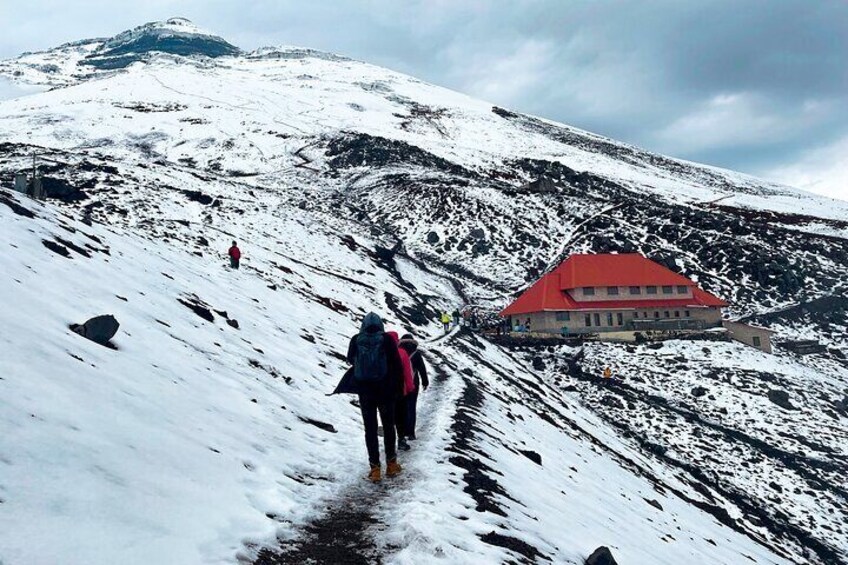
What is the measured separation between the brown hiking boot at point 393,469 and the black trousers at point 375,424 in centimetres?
7

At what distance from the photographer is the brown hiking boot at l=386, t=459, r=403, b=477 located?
847 cm

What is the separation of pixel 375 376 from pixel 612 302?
46.4m

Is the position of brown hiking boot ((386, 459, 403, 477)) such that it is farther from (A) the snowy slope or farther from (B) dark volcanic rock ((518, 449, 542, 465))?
(B) dark volcanic rock ((518, 449, 542, 465))

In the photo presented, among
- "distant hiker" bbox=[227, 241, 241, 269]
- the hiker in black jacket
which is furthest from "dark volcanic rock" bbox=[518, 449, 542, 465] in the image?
"distant hiker" bbox=[227, 241, 241, 269]

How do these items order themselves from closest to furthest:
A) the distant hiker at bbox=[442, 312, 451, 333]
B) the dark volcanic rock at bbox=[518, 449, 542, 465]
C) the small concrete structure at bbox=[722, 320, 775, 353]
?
the dark volcanic rock at bbox=[518, 449, 542, 465]
the distant hiker at bbox=[442, 312, 451, 333]
the small concrete structure at bbox=[722, 320, 775, 353]

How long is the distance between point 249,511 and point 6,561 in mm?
2614

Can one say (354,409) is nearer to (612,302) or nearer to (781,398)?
(781,398)

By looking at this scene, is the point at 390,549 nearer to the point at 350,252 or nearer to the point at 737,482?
the point at 737,482

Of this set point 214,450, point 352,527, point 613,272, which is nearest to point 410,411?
point 214,450

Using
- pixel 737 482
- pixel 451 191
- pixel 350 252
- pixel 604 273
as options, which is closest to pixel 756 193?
pixel 451 191

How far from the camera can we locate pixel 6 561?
12.4 feet

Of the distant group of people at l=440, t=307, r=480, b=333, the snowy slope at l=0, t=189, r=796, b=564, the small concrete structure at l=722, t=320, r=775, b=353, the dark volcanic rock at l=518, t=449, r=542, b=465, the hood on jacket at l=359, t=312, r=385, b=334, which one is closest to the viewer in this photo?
the snowy slope at l=0, t=189, r=796, b=564

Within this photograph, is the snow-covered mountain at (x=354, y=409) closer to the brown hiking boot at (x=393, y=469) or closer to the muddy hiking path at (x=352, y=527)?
the muddy hiking path at (x=352, y=527)

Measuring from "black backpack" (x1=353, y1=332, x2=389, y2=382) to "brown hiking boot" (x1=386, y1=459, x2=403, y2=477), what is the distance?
Result: 1.42 m
